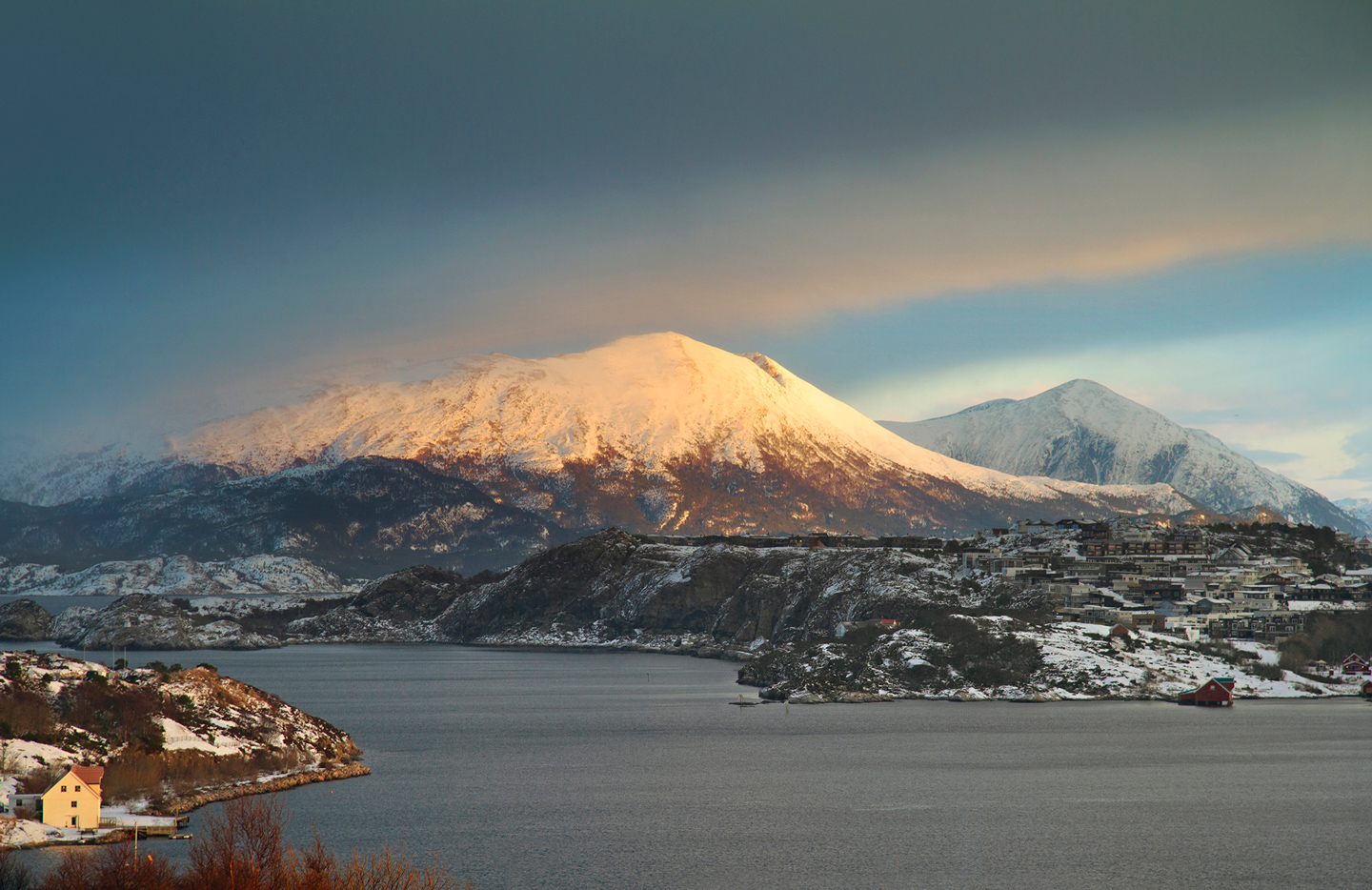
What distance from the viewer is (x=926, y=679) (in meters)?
146

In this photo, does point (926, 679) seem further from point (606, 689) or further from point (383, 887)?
point (383, 887)

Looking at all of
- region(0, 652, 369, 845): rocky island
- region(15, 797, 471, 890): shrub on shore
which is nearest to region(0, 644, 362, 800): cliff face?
region(0, 652, 369, 845): rocky island

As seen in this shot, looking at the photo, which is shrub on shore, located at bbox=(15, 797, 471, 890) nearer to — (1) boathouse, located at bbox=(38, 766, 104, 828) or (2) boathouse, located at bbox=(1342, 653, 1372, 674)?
(1) boathouse, located at bbox=(38, 766, 104, 828)

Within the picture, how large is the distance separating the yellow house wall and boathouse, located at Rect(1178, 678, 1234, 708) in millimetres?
117195

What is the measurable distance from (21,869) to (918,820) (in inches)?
1864

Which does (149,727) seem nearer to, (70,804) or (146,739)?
(146,739)

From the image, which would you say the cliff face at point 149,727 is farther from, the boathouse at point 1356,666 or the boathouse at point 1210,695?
the boathouse at point 1356,666

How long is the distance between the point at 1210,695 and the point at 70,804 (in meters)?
120

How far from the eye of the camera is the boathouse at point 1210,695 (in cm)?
13662

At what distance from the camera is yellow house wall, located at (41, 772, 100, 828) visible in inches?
2397

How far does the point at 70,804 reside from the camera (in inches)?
2418

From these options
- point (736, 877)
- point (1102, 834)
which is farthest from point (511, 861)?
point (1102, 834)

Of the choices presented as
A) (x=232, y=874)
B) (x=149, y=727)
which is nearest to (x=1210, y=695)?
(x=149, y=727)

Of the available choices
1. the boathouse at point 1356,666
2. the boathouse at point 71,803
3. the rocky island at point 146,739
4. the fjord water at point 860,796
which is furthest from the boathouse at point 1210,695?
the boathouse at point 71,803
